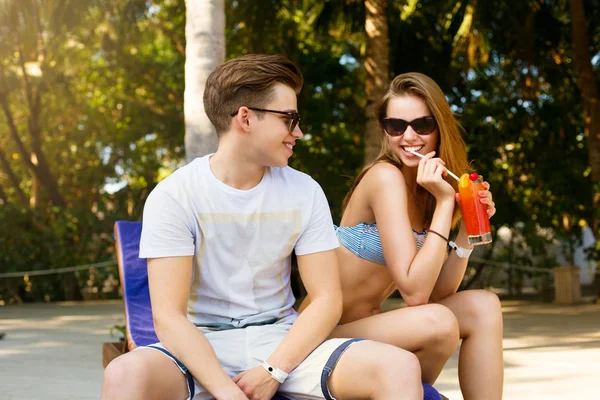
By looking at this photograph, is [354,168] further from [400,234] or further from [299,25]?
[400,234]

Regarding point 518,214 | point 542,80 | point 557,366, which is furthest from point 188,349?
point 542,80

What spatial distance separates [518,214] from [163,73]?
7618mm

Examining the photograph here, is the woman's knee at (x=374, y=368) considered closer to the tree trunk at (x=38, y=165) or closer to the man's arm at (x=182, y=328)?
the man's arm at (x=182, y=328)

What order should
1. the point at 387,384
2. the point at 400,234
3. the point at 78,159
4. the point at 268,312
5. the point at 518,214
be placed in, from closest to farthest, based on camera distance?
the point at 387,384
the point at 268,312
the point at 400,234
the point at 518,214
the point at 78,159

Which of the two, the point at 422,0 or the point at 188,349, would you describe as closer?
the point at 188,349

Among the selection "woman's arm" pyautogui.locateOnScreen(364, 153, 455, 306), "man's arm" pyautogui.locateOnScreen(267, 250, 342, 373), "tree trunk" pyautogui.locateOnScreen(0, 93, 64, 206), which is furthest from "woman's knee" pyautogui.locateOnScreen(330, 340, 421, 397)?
"tree trunk" pyautogui.locateOnScreen(0, 93, 64, 206)

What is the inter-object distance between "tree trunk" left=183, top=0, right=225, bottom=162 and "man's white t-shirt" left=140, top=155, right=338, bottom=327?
3.04 metres

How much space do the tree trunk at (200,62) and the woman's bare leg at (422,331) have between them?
120 inches

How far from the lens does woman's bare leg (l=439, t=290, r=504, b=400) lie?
2.74 m

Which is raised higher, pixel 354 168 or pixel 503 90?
pixel 503 90

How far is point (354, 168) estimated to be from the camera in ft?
51.0

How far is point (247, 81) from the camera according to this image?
93.1 inches

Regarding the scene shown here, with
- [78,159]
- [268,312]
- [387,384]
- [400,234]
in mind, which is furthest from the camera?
[78,159]

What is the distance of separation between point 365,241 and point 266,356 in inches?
30.2
